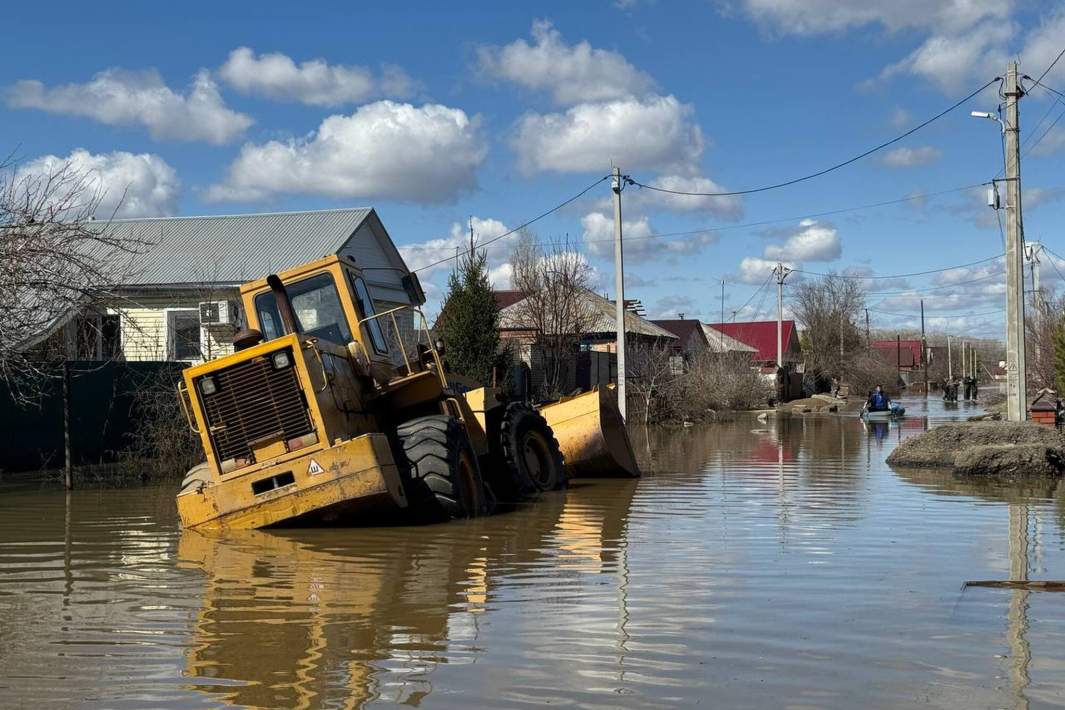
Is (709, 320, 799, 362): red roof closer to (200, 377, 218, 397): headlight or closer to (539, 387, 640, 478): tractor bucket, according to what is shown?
(539, 387, 640, 478): tractor bucket

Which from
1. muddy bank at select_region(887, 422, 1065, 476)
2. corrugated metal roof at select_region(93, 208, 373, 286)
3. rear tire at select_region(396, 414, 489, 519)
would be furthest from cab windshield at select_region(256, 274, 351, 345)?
corrugated metal roof at select_region(93, 208, 373, 286)

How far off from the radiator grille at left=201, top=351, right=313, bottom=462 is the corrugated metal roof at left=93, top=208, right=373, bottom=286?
17001 mm

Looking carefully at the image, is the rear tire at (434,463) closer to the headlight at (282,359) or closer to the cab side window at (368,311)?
the cab side window at (368,311)

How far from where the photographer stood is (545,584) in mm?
9453

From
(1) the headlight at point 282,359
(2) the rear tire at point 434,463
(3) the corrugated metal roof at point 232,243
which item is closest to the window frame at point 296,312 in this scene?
(2) the rear tire at point 434,463

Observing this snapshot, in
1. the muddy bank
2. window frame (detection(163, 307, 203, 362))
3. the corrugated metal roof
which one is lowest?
the muddy bank

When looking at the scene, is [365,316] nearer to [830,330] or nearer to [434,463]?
[434,463]

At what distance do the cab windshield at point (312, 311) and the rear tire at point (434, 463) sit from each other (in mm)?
1534

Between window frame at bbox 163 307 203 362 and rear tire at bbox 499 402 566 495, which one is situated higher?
window frame at bbox 163 307 203 362

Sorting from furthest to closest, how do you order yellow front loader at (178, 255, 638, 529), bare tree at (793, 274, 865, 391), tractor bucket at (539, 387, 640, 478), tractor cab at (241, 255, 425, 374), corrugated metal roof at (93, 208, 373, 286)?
bare tree at (793, 274, 865, 391) < corrugated metal roof at (93, 208, 373, 286) < tractor bucket at (539, 387, 640, 478) < tractor cab at (241, 255, 425, 374) < yellow front loader at (178, 255, 638, 529)

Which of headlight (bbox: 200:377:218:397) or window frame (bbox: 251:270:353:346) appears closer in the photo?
headlight (bbox: 200:377:218:397)

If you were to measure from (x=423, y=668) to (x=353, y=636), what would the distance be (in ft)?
3.13

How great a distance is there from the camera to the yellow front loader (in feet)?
39.8

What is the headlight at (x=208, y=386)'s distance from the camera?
12.4 metres
